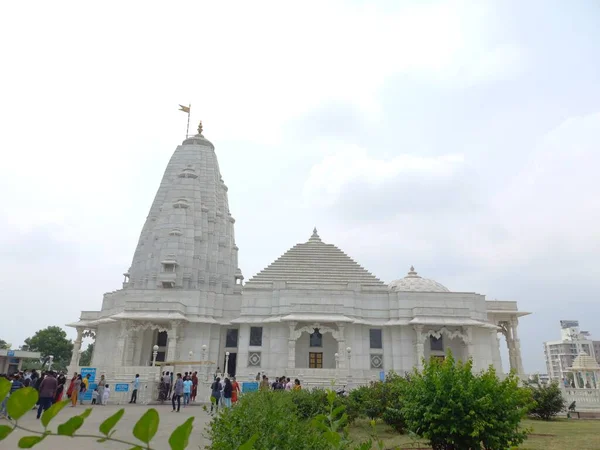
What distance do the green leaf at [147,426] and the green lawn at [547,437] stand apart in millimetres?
8768

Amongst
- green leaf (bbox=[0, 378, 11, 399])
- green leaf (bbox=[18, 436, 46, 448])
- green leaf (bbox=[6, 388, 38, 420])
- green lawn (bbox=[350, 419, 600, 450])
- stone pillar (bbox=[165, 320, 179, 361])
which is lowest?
green lawn (bbox=[350, 419, 600, 450])

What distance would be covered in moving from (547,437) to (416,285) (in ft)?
87.1

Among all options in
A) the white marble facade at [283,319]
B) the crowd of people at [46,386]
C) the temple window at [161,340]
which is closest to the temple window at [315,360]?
the white marble facade at [283,319]

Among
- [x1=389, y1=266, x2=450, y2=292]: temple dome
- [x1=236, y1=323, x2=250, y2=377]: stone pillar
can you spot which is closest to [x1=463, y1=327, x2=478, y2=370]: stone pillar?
[x1=389, y1=266, x2=450, y2=292]: temple dome

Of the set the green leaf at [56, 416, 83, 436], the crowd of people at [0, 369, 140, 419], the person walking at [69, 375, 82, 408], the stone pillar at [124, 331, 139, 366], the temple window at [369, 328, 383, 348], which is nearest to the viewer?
the green leaf at [56, 416, 83, 436]

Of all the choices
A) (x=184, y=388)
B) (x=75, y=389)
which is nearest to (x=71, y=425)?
(x=184, y=388)

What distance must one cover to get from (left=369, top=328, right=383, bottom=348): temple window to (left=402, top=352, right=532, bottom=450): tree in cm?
2503

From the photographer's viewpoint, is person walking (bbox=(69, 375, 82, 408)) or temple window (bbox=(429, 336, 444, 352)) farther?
temple window (bbox=(429, 336, 444, 352))

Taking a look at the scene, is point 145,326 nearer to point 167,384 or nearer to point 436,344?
point 167,384

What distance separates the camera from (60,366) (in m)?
63.1

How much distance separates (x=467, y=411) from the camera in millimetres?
7926

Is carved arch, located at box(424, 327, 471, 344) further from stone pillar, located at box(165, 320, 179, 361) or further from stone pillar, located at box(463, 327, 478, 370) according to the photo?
stone pillar, located at box(165, 320, 179, 361)

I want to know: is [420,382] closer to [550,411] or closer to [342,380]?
[550,411]

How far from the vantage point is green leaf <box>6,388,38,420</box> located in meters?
1.63
